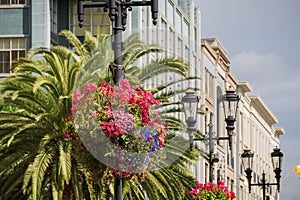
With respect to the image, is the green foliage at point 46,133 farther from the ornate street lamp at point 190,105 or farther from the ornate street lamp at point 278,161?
the ornate street lamp at point 278,161

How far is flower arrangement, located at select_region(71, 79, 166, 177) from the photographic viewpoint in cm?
1986

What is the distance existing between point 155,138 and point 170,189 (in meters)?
17.7

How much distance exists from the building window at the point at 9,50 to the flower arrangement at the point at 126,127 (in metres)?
29.9

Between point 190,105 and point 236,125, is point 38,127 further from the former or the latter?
point 236,125

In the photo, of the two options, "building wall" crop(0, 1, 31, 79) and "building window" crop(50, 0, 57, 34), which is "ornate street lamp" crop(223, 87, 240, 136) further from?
"building window" crop(50, 0, 57, 34)

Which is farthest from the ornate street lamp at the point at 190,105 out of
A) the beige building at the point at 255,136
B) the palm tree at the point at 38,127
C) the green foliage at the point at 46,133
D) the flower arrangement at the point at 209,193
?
the beige building at the point at 255,136

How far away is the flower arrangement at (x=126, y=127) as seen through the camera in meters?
19.9

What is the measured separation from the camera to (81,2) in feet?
65.9

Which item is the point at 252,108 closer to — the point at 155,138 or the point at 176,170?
the point at 176,170

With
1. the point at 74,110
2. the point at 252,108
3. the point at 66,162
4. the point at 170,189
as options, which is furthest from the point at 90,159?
the point at 252,108

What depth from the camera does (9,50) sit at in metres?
51.1

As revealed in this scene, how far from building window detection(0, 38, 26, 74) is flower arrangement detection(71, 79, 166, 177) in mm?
29901

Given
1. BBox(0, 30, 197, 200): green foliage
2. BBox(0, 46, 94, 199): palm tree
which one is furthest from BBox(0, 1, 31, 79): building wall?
BBox(0, 46, 94, 199): palm tree

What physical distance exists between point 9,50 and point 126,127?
32.1 metres
